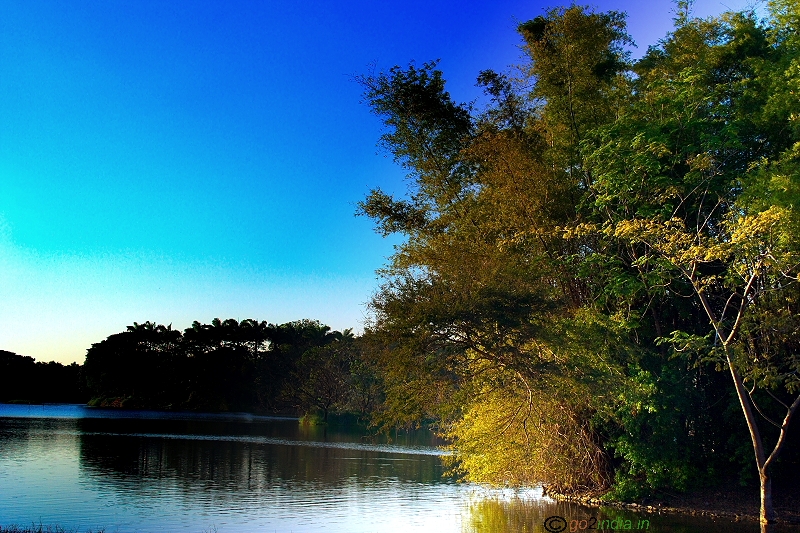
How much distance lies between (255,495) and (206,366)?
262ft

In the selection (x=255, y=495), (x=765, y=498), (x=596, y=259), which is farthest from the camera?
(x=255, y=495)

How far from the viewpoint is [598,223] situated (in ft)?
69.5

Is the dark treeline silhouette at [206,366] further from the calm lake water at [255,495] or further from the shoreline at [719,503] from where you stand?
the shoreline at [719,503]

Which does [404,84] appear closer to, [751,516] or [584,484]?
[584,484]

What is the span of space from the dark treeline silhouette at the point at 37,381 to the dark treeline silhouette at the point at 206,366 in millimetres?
8661

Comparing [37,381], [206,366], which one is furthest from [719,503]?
[37,381]

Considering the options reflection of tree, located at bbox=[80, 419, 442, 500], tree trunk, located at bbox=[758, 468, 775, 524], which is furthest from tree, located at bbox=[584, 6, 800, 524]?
reflection of tree, located at bbox=[80, 419, 442, 500]

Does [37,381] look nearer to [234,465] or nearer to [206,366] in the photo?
[206,366]

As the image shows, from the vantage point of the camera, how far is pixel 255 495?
23.0 metres

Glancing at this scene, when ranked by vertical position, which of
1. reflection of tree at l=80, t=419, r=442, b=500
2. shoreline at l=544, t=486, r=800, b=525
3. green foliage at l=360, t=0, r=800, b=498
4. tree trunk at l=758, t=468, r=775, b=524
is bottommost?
reflection of tree at l=80, t=419, r=442, b=500

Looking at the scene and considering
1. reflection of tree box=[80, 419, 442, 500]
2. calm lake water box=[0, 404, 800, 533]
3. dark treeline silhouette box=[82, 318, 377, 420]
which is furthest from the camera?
dark treeline silhouette box=[82, 318, 377, 420]

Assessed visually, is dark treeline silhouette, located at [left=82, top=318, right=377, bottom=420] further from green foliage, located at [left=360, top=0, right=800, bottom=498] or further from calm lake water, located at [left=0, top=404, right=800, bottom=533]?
green foliage, located at [left=360, top=0, right=800, bottom=498]

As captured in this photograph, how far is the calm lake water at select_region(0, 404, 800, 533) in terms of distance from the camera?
17.9 m

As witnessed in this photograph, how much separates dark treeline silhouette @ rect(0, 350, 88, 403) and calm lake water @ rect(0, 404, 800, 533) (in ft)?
256
